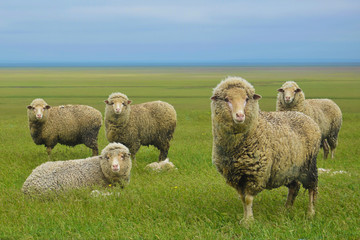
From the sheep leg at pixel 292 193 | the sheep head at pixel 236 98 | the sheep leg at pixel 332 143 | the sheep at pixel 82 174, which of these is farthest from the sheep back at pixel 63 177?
the sheep leg at pixel 332 143

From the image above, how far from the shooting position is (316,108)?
12.6m

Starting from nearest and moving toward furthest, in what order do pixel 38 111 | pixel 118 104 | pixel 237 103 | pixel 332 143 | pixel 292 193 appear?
pixel 237 103 → pixel 292 193 → pixel 118 104 → pixel 38 111 → pixel 332 143

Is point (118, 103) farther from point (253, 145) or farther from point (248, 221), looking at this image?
point (248, 221)

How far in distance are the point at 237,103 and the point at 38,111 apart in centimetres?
790

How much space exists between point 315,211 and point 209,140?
396 inches

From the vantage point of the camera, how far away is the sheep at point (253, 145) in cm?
555

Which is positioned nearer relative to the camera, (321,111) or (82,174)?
(82,174)

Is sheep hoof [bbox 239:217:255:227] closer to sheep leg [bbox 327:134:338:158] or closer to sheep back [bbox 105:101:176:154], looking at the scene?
sheep back [bbox 105:101:176:154]

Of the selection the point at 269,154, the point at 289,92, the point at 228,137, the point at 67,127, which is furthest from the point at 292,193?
the point at 67,127

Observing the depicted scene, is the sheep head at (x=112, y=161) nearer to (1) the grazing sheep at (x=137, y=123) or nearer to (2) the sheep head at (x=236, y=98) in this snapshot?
(1) the grazing sheep at (x=137, y=123)

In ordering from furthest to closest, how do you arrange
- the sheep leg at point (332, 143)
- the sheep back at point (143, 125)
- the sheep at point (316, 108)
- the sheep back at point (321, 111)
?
the sheep leg at point (332, 143)
the sheep back at point (321, 111)
the sheep at point (316, 108)
the sheep back at point (143, 125)

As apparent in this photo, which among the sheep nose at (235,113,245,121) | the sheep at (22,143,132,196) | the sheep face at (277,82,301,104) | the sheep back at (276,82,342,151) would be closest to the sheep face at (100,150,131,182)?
the sheep at (22,143,132,196)

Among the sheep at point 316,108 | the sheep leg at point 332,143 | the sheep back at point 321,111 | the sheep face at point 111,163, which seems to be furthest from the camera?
the sheep leg at point 332,143

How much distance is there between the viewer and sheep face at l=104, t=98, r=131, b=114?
1094 centimetres
